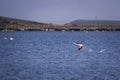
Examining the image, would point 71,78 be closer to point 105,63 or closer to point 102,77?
point 102,77

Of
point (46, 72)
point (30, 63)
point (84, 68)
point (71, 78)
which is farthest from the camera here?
point (30, 63)

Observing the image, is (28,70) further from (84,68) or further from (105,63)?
(105,63)

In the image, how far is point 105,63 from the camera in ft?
130

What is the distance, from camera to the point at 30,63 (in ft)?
→ 129

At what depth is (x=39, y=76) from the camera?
102 feet

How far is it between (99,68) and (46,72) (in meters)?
5.02

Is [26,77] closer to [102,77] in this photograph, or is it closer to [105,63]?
[102,77]

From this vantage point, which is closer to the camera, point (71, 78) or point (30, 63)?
point (71, 78)

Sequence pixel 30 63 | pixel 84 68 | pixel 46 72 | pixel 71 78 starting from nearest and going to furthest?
pixel 71 78, pixel 46 72, pixel 84 68, pixel 30 63

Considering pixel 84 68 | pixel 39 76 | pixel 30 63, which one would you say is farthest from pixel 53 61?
pixel 39 76

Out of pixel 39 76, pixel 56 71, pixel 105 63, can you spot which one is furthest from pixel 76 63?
pixel 39 76

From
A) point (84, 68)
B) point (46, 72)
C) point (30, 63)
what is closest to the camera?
point (46, 72)

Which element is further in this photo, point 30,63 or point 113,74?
point 30,63

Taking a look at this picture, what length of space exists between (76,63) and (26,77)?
947 centimetres
